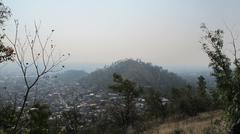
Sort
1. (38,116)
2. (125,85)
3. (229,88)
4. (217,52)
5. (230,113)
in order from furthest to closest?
(125,85) < (38,116) < (217,52) < (229,88) < (230,113)

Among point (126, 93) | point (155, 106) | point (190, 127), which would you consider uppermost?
point (126, 93)

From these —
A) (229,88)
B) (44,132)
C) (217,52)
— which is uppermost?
(217,52)

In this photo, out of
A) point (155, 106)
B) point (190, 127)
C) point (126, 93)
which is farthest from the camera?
point (155, 106)

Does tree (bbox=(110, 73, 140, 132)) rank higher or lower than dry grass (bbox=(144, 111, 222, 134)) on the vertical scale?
higher

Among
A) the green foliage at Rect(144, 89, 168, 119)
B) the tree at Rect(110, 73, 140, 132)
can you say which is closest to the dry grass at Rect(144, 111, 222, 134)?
the tree at Rect(110, 73, 140, 132)

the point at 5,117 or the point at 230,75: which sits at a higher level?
the point at 230,75

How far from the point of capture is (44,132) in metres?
24.6

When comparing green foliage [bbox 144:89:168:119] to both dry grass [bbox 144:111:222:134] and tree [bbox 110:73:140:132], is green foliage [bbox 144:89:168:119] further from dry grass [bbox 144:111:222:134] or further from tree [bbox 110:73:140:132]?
dry grass [bbox 144:111:222:134]

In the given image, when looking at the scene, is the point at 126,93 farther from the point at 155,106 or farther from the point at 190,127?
the point at 155,106

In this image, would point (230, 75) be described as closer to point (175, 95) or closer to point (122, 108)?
point (122, 108)

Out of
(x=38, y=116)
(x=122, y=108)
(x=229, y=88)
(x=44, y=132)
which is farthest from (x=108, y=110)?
(x=229, y=88)

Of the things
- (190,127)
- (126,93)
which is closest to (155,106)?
(126,93)

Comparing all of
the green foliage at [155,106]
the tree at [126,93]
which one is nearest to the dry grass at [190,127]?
the tree at [126,93]

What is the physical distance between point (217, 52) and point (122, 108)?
21.2 m
